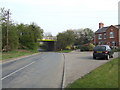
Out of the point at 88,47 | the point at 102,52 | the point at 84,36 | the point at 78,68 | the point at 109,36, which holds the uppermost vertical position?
the point at 84,36

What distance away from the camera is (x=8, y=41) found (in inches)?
1337

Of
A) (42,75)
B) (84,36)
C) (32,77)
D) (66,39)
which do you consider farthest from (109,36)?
(32,77)

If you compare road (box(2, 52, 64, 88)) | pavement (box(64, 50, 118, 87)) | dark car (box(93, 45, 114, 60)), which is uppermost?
dark car (box(93, 45, 114, 60))

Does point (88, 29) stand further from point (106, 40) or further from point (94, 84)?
point (94, 84)

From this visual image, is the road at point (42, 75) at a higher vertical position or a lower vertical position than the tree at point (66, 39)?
lower

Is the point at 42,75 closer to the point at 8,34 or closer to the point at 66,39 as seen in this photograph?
the point at 8,34

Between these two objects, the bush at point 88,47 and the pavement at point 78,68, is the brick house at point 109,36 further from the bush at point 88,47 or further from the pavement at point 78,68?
the pavement at point 78,68

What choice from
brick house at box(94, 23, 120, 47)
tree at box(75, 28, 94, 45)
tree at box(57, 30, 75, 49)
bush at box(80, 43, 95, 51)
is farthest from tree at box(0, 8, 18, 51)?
tree at box(75, 28, 94, 45)

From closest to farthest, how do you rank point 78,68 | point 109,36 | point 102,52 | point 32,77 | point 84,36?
1. point 32,77
2. point 78,68
3. point 102,52
4. point 109,36
5. point 84,36

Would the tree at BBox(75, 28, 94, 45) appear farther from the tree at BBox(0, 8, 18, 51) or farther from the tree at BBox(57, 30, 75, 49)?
the tree at BBox(0, 8, 18, 51)

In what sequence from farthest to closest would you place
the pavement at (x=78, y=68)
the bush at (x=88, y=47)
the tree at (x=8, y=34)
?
the bush at (x=88, y=47)
the tree at (x=8, y=34)
the pavement at (x=78, y=68)

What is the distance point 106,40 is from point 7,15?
104 feet

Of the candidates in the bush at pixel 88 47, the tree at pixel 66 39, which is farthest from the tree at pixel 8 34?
the tree at pixel 66 39

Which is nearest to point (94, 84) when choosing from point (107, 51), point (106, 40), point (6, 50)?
point (107, 51)
